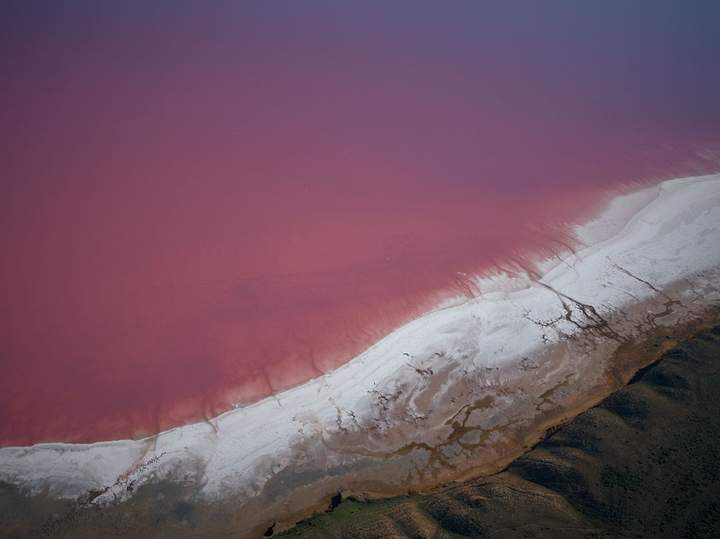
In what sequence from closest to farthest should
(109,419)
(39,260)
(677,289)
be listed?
1. (109,419)
2. (39,260)
3. (677,289)

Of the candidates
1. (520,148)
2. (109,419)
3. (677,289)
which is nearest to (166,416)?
(109,419)

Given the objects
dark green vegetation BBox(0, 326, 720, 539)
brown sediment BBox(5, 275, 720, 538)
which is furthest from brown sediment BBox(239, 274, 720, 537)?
dark green vegetation BBox(0, 326, 720, 539)

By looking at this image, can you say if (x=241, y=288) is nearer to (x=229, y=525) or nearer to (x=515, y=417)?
(x=229, y=525)

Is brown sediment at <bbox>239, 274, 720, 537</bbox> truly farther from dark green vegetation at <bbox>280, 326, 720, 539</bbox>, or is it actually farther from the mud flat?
dark green vegetation at <bbox>280, 326, 720, 539</bbox>

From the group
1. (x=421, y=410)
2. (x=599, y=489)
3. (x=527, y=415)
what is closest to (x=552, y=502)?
(x=599, y=489)

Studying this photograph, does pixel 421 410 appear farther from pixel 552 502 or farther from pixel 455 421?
pixel 552 502

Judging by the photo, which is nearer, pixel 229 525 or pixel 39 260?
pixel 229 525
